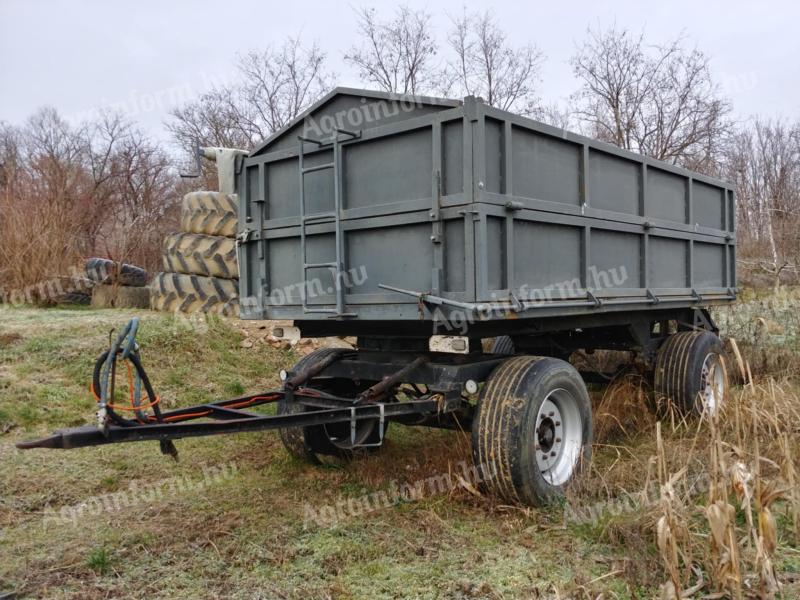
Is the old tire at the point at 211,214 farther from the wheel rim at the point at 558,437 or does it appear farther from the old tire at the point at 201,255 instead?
the wheel rim at the point at 558,437

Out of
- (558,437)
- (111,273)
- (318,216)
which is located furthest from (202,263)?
(558,437)

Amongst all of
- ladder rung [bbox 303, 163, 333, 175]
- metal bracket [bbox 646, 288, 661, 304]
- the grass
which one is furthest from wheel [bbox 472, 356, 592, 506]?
ladder rung [bbox 303, 163, 333, 175]

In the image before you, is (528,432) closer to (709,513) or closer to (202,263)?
(709,513)

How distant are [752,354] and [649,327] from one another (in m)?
2.92

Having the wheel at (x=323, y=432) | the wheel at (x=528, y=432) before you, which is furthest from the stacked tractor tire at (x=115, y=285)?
the wheel at (x=528, y=432)

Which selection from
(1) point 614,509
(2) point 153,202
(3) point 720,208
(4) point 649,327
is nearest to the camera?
(1) point 614,509

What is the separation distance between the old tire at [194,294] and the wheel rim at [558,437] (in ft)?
17.9

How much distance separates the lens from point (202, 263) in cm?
919

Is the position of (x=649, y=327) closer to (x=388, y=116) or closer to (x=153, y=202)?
(x=388, y=116)

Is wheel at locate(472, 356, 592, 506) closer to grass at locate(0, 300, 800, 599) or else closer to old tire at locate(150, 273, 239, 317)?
grass at locate(0, 300, 800, 599)

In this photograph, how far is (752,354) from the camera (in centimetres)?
844

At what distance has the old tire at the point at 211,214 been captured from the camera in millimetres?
9289

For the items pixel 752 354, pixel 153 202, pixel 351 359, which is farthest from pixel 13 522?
pixel 153 202

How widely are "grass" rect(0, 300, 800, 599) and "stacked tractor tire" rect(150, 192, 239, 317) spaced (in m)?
2.83
